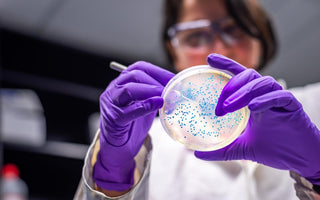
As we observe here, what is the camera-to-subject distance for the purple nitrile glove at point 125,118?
30.8 inches

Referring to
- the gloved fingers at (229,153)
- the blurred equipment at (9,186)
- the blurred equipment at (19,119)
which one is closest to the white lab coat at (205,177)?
the gloved fingers at (229,153)

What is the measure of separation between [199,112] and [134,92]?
0.14m

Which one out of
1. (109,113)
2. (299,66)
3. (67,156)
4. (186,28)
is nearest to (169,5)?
(186,28)

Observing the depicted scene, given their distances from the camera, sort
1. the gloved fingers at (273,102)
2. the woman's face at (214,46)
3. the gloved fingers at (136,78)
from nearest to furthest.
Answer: the gloved fingers at (273,102), the gloved fingers at (136,78), the woman's face at (214,46)

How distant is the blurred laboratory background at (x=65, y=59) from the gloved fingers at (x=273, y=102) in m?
2.08

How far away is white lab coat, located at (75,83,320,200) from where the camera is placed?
3.32 feet

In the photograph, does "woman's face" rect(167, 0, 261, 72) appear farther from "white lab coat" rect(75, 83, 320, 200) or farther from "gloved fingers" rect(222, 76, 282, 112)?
"gloved fingers" rect(222, 76, 282, 112)

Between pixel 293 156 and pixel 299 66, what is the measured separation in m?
3.27

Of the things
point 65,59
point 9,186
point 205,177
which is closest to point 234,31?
point 205,177

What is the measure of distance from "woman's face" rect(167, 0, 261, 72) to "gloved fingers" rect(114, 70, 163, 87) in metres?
0.48

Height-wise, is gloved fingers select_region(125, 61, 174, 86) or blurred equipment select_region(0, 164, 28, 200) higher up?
gloved fingers select_region(125, 61, 174, 86)

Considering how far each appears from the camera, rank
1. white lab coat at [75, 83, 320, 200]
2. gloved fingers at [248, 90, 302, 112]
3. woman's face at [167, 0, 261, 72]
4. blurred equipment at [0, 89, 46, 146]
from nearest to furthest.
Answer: gloved fingers at [248, 90, 302, 112] → white lab coat at [75, 83, 320, 200] → woman's face at [167, 0, 261, 72] → blurred equipment at [0, 89, 46, 146]

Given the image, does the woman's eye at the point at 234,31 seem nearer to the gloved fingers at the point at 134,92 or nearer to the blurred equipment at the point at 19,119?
the gloved fingers at the point at 134,92

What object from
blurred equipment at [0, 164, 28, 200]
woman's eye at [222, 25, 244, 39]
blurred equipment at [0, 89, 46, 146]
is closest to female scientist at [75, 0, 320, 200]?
woman's eye at [222, 25, 244, 39]
